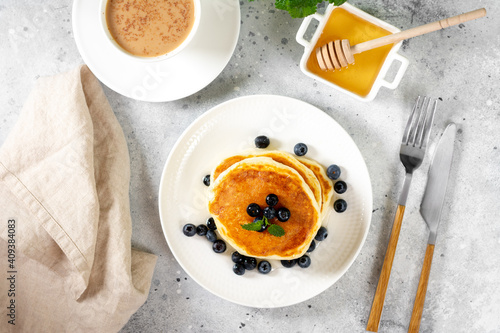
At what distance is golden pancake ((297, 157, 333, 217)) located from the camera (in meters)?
1.79

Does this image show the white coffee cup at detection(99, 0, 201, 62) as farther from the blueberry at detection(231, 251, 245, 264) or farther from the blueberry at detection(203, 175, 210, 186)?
the blueberry at detection(231, 251, 245, 264)

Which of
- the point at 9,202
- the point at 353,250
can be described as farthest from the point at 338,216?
the point at 9,202

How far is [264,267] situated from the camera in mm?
1800

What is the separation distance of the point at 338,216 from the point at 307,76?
667mm

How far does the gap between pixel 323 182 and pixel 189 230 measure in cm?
63

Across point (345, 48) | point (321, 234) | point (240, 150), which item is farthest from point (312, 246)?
point (345, 48)

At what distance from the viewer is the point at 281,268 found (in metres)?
1.84

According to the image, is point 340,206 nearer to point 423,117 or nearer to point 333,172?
point 333,172

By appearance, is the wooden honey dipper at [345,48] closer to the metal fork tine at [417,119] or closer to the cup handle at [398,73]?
the cup handle at [398,73]

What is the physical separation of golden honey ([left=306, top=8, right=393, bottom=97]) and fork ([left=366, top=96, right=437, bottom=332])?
0.27 meters

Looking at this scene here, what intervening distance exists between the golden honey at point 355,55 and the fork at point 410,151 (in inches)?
10.4

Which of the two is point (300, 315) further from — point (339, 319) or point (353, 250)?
point (353, 250)

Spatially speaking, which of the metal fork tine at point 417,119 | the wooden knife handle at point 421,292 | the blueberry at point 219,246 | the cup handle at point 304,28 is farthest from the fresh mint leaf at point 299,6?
the wooden knife handle at point 421,292

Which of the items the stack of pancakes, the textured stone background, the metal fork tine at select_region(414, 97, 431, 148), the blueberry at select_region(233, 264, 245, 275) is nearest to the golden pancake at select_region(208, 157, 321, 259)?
the stack of pancakes
